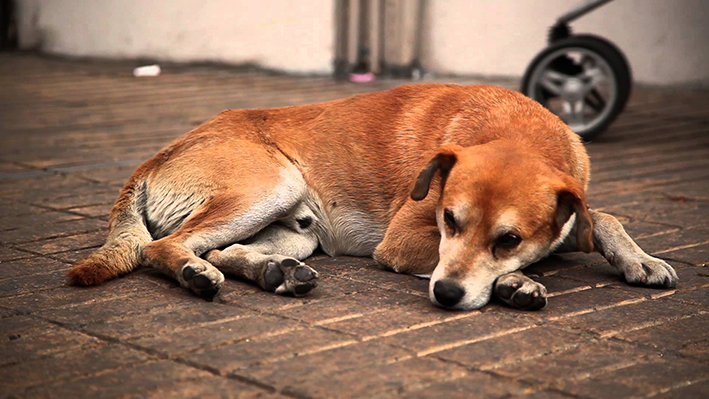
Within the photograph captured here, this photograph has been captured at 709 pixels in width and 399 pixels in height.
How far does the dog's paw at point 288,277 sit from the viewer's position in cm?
370

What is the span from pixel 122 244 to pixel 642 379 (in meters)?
2.19

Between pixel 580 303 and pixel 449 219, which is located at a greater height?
pixel 449 219

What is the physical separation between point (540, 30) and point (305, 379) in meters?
8.10

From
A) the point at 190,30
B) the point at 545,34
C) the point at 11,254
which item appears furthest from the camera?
the point at 190,30

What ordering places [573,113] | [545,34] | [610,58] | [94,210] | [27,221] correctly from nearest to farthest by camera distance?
[27,221] → [94,210] → [610,58] → [573,113] → [545,34]

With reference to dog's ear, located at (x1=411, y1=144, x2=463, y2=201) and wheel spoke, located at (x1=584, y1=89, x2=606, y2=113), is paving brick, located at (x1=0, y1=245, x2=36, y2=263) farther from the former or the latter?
wheel spoke, located at (x1=584, y1=89, x2=606, y2=113)

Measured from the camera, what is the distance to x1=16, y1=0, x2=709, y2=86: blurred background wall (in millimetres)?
9750

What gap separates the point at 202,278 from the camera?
3645mm

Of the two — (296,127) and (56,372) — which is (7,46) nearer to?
(296,127)

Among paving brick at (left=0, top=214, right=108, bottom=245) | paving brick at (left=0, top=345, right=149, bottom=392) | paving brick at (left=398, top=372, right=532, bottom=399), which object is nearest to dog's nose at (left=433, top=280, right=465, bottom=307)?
paving brick at (left=398, top=372, right=532, bottom=399)

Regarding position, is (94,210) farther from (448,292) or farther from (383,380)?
(383,380)

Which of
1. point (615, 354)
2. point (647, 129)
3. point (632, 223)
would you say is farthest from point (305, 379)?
point (647, 129)

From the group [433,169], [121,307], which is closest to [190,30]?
[433,169]

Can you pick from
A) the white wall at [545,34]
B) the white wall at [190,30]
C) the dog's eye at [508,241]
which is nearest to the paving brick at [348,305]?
the dog's eye at [508,241]
